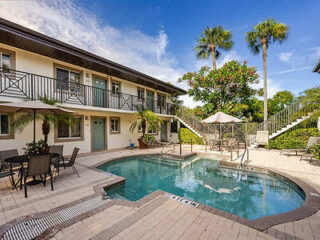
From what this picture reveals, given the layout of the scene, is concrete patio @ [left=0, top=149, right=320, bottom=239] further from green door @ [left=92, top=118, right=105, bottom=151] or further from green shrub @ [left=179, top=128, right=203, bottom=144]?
green shrub @ [left=179, top=128, right=203, bottom=144]

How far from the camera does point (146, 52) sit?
15641mm

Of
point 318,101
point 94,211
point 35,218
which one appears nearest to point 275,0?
point 318,101

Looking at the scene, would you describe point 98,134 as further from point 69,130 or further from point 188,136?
point 188,136

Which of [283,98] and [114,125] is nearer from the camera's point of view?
[114,125]

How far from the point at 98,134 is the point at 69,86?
12.8 ft

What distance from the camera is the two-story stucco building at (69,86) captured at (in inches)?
290

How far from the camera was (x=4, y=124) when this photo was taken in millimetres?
7660

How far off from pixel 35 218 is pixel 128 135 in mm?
10530

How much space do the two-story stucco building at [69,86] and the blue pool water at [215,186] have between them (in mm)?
4014

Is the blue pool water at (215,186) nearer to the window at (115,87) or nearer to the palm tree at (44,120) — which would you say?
the palm tree at (44,120)

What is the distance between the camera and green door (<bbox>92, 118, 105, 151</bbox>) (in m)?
11.2

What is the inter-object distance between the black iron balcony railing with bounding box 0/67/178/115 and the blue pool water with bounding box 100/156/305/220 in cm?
517

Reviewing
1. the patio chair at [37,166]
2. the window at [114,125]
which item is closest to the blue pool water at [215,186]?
the patio chair at [37,166]

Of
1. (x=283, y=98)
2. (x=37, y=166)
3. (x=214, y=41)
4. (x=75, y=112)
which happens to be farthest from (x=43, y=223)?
(x=283, y=98)
